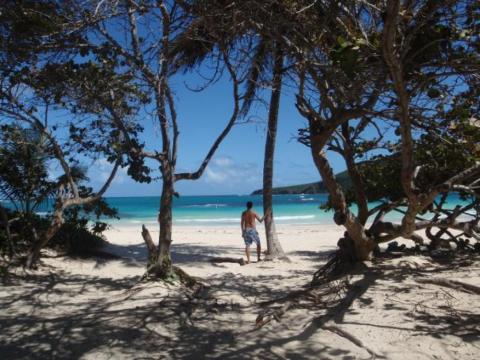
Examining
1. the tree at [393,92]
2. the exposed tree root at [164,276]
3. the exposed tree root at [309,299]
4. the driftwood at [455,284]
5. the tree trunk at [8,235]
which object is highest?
the tree at [393,92]

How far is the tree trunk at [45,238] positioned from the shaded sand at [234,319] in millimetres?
222

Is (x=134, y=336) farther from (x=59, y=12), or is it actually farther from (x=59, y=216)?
(x=59, y=12)

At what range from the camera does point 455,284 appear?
5.41 meters

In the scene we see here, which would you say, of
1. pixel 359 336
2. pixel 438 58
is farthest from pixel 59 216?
pixel 438 58

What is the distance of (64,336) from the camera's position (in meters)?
4.37

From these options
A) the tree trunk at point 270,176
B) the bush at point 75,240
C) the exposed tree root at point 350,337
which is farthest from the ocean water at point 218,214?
the exposed tree root at point 350,337

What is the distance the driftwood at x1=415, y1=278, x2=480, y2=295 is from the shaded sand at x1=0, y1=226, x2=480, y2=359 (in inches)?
3.3

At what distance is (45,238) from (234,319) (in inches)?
139

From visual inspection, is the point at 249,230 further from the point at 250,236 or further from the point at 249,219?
the point at 249,219

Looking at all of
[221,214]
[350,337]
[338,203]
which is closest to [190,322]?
[350,337]

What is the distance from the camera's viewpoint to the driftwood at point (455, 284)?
205 inches

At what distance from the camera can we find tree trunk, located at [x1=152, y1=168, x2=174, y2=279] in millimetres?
6246

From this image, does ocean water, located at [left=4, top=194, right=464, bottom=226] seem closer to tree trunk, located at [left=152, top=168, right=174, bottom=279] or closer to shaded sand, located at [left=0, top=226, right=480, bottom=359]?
tree trunk, located at [left=152, top=168, right=174, bottom=279]

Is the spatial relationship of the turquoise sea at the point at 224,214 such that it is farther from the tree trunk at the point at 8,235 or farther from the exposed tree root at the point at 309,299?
the tree trunk at the point at 8,235
